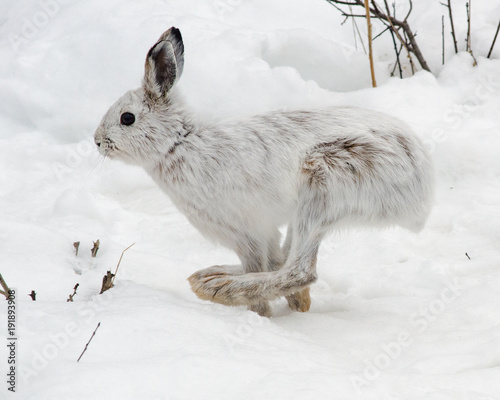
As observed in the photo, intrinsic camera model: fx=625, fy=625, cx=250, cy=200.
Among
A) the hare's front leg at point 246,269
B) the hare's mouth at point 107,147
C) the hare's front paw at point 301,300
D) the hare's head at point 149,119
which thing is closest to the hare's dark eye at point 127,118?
the hare's head at point 149,119

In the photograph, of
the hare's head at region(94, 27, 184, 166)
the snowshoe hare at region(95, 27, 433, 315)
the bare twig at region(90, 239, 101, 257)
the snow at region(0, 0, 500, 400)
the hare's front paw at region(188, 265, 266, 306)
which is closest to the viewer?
the snow at region(0, 0, 500, 400)

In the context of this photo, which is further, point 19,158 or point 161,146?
A: point 19,158

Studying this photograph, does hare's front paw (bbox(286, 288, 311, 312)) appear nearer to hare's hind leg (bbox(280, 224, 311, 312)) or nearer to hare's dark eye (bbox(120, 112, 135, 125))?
hare's hind leg (bbox(280, 224, 311, 312))

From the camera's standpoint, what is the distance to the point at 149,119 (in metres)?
3.01

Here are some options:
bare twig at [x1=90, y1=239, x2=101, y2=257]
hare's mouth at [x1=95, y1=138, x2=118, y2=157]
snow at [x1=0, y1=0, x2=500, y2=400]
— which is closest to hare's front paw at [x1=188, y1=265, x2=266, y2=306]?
snow at [x1=0, y1=0, x2=500, y2=400]

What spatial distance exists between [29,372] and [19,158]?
3428 mm

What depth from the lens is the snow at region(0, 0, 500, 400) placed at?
1.95 m

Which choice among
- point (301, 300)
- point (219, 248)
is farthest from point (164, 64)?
point (301, 300)

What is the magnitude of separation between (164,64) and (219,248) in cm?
100

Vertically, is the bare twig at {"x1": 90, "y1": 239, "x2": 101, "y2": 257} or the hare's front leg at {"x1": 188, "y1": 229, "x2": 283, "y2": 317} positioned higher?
the bare twig at {"x1": 90, "y1": 239, "x2": 101, "y2": 257}

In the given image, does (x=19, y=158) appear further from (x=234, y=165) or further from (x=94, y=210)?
(x=234, y=165)

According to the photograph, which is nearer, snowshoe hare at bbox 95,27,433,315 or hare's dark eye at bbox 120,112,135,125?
snowshoe hare at bbox 95,27,433,315

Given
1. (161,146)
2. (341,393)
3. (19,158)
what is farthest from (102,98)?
(341,393)

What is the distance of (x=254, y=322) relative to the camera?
2.45 meters
